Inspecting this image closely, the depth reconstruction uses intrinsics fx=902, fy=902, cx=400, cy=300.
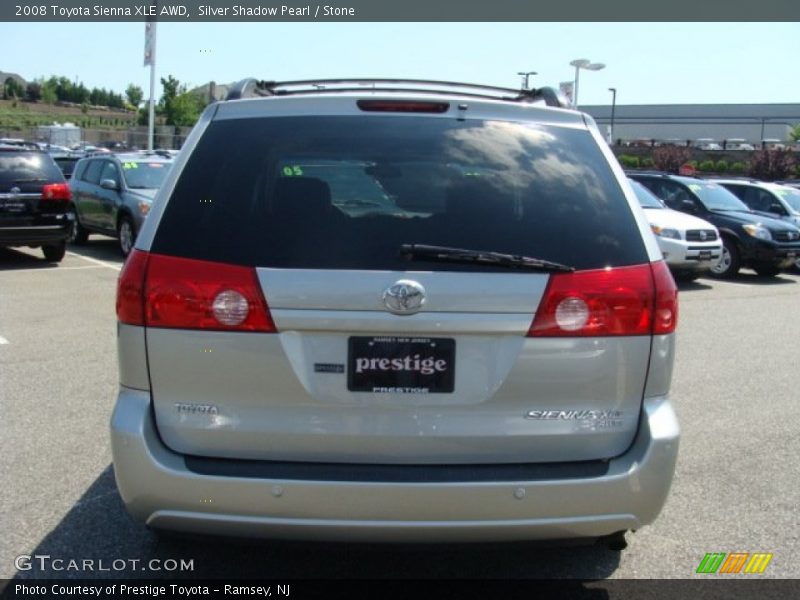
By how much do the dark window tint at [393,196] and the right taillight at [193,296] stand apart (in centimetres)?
5

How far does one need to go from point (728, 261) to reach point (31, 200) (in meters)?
11.6

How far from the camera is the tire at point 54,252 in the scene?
14.3m

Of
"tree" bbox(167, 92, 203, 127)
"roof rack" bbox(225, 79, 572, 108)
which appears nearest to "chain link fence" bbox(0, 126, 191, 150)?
"tree" bbox(167, 92, 203, 127)

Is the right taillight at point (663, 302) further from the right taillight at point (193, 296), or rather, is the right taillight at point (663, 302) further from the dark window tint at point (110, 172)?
the dark window tint at point (110, 172)

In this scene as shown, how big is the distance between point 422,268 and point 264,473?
2.77ft

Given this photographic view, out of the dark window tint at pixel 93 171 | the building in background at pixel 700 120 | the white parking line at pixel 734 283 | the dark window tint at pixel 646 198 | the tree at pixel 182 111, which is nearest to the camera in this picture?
the white parking line at pixel 734 283

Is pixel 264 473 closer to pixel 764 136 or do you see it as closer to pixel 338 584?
pixel 338 584

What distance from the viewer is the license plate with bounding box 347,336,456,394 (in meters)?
2.96

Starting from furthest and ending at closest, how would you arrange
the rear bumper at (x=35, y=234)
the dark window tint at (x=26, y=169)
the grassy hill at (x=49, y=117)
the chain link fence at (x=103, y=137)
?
the grassy hill at (x=49, y=117), the chain link fence at (x=103, y=137), the dark window tint at (x=26, y=169), the rear bumper at (x=35, y=234)

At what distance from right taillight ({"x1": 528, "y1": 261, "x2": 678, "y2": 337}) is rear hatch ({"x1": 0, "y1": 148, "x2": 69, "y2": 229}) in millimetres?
12089

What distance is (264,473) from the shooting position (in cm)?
294

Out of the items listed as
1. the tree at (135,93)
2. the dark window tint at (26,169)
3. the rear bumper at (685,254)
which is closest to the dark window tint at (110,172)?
the dark window tint at (26,169)

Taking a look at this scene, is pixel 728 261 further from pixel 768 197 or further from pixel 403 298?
pixel 403 298

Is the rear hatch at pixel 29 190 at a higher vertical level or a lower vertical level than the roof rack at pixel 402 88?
lower
